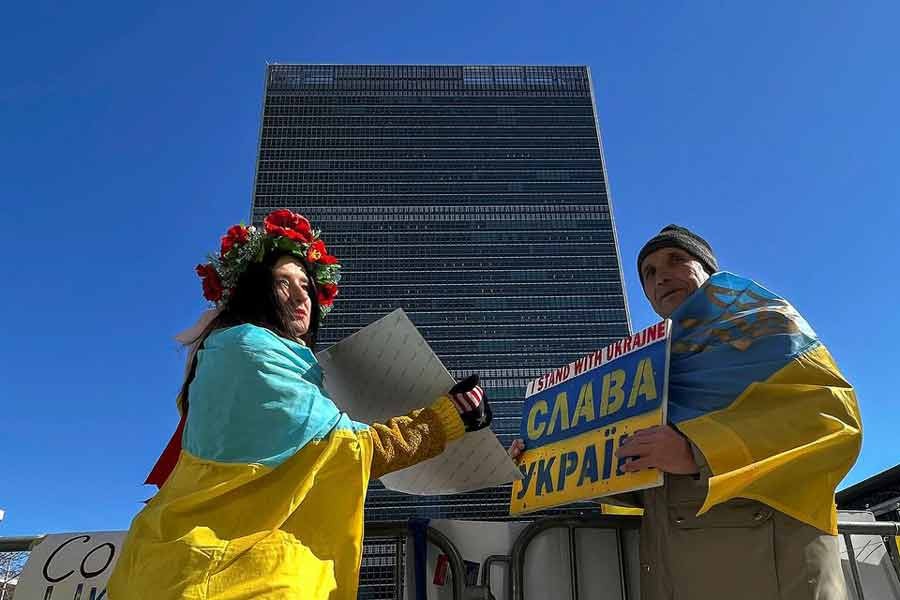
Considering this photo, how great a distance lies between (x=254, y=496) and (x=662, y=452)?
3.85 ft

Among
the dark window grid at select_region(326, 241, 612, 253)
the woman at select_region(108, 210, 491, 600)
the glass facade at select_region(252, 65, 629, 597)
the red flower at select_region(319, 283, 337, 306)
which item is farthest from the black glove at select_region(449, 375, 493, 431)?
the dark window grid at select_region(326, 241, 612, 253)

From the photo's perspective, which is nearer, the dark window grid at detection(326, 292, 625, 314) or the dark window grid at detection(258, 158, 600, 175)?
the dark window grid at detection(326, 292, 625, 314)

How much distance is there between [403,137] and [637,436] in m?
93.5

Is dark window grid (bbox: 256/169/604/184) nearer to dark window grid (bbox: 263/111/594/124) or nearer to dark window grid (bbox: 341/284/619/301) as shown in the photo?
dark window grid (bbox: 263/111/594/124)

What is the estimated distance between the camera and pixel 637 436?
2.00 metres

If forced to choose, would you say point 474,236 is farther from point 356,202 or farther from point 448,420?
point 448,420

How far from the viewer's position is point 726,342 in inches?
81.7

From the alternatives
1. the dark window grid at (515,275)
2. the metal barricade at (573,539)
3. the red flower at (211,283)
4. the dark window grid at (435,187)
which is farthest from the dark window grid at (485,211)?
the metal barricade at (573,539)

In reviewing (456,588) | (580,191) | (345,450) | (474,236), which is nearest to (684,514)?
(456,588)

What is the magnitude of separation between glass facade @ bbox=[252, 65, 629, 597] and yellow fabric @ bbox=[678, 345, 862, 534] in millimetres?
69967

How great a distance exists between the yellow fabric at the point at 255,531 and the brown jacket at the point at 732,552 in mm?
962

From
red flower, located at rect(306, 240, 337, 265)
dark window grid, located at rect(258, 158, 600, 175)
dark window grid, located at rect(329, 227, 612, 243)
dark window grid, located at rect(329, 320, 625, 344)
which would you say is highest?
dark window grid, located at rect(258, 158, 600, 175)

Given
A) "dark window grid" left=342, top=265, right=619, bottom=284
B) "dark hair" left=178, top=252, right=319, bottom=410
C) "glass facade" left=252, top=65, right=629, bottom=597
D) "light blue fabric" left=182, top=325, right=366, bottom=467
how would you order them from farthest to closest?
"dark window grid" left=342, top=265, right=619, bottom=284
"glass facade" left=252, top=65, right=629, bottom=597
"dark hair" left=178, top=252, right=319, bottom=410
"light blue fabric" left=182, top=325, right=366, bottom=467

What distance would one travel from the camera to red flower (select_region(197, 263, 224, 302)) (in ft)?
8.26
